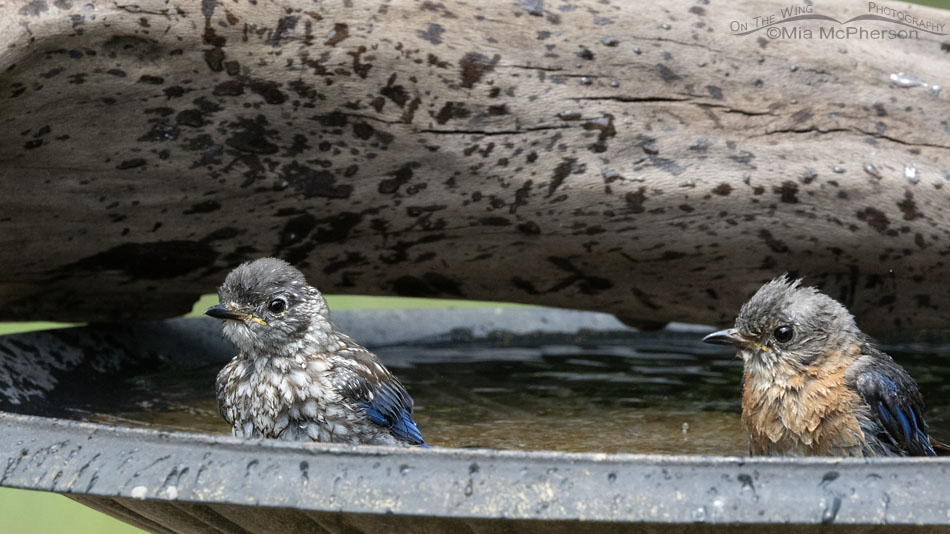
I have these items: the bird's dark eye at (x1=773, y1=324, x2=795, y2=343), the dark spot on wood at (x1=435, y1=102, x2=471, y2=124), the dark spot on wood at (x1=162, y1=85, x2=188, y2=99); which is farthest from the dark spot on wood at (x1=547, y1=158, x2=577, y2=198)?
the dark spot on wood at (x1=162, y1=85, x2=188, y2=99)

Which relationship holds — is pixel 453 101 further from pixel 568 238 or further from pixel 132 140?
pixel 132 140

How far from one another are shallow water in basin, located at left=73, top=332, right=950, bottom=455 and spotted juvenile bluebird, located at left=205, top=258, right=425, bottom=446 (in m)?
0.41

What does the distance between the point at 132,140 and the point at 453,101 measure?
1.08 metres

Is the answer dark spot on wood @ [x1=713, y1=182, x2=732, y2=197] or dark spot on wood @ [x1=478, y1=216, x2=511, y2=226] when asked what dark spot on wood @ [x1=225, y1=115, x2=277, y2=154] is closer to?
dark spot on wood @ [x1=478, y1=216, x2=511, y2=226]

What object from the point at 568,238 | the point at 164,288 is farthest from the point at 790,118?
the point at 164,288

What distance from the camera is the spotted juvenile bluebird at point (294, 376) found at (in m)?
3.12

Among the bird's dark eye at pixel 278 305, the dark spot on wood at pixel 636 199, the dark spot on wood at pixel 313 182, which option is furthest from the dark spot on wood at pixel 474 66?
the bird's dark eye at pixel 278 305

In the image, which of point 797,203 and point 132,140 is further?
point 797,203

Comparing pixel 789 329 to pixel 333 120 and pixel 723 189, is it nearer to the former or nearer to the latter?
pixel 723 189

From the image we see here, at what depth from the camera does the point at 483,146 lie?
12.3 feet

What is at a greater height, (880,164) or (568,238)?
(880,164)

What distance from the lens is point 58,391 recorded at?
3.96 m

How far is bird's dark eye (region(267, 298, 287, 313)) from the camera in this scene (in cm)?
326

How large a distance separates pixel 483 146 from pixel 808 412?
1415 mm
